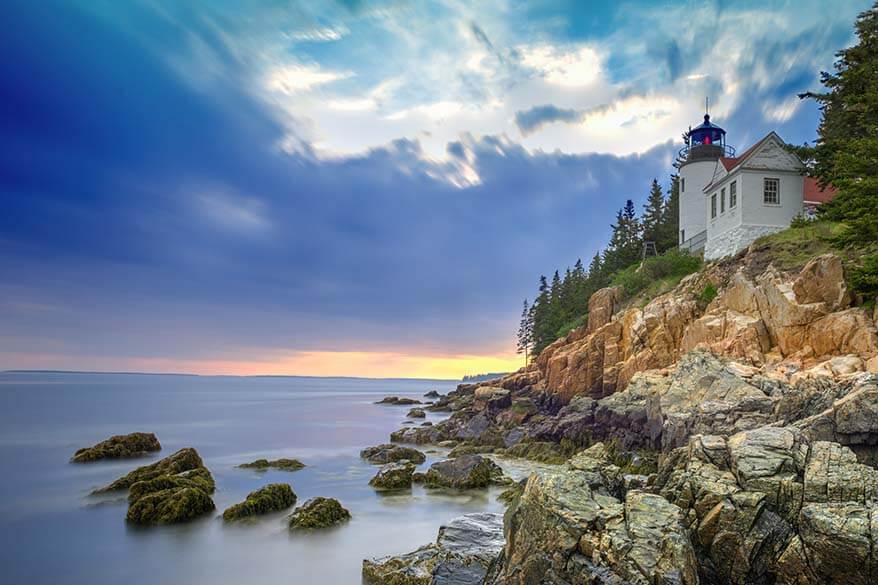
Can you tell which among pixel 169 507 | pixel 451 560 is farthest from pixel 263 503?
pixel 451 560

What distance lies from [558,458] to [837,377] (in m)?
11.1

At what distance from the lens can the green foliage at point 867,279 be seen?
55.4ft

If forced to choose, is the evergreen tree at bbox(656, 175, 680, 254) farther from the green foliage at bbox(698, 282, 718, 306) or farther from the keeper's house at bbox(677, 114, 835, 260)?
the green foliage at bbox(698, 282, 718, 306)

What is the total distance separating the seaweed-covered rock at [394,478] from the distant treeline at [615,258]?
962 inches

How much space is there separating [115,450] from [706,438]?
30973mm

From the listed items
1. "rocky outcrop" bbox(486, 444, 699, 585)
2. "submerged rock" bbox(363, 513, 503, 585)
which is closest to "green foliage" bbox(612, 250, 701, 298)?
"submerged rock" bbox(363, 513, 503, 585)

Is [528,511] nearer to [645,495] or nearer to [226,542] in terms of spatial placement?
[645,495]

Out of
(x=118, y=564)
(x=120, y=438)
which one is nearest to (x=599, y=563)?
(x=118, y=564)

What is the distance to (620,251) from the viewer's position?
51375 millimetres

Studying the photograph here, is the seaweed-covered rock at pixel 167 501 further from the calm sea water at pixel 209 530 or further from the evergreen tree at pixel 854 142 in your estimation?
the evergreen tree at pixel 854 142

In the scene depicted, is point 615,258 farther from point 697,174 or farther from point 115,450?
point 115,450

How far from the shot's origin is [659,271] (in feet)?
112

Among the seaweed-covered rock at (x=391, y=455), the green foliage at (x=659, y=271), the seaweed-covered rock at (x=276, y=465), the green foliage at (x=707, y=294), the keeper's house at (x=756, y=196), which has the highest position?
the keeper's house at (x=756, y=196)

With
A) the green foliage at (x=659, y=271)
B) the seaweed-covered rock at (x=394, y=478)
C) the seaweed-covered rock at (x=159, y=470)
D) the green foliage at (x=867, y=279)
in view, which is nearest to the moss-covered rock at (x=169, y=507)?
the seaweed-covered rock at (x=159, y=470)
